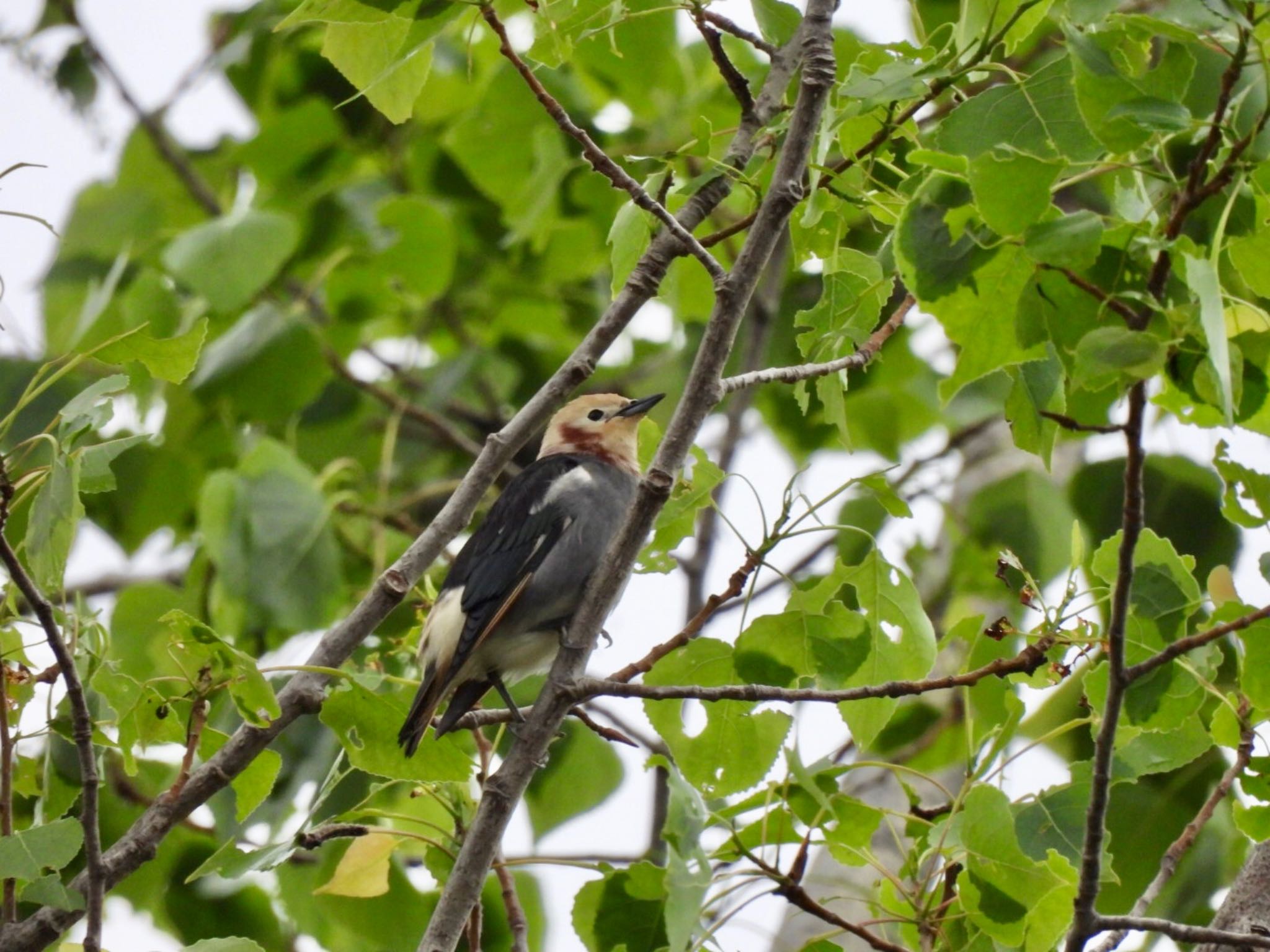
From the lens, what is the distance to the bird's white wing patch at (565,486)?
483 cm

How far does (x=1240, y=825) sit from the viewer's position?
286 cm

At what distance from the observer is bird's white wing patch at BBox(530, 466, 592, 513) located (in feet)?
15.8

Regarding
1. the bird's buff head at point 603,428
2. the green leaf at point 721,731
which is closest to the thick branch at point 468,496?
the green leaf at point 721,731

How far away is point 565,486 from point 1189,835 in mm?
2446

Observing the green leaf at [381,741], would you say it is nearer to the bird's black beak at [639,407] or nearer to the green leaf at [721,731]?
the green leaf at [721,731]

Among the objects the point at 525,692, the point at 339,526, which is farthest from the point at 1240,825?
the point at 339,526

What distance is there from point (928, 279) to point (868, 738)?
3.54ft

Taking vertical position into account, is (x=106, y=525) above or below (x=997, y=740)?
above

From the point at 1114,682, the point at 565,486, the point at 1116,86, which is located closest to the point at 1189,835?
the point at 1114,682

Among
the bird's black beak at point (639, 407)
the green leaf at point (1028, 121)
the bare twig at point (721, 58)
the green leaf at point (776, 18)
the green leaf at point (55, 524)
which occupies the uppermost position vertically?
the bird's black beak at point (639, 407)

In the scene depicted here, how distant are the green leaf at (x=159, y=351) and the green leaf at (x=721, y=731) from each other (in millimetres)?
1152

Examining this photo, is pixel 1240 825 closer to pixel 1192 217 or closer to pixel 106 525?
pixel 1192 217

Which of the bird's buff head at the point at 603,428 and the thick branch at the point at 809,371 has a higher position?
the bird's buff head at the point at 603,428

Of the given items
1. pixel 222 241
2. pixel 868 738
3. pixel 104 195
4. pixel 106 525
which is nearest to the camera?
pixel 868 738
